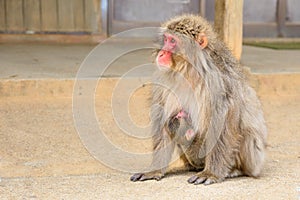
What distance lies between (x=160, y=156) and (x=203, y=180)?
0.27 metres

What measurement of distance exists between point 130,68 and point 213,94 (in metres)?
3.22

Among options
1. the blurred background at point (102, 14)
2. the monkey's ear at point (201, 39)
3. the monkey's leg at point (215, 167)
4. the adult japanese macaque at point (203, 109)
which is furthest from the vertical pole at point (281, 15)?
the monkey's ear at point (201, 39)

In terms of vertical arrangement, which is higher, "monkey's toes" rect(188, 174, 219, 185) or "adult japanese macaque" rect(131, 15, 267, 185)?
"adult japanese macaque" rect(131, 15, 267, 185)

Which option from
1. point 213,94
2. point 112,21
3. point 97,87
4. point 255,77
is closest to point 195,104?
point 213,94

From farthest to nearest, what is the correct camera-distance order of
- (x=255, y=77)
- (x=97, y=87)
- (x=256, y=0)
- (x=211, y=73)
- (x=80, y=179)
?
(x=256, y=0)
(x=255, y=77)
(x=97, y=87)
(x=80, y=179)
(x=211, y=73)

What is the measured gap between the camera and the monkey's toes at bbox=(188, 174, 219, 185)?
346 cm

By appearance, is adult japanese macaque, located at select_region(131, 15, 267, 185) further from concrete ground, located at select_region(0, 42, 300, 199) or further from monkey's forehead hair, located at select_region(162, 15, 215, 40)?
concrete ground, located at select_region(0, 42, 300, 199)

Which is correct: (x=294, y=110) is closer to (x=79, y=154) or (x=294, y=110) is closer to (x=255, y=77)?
(x=255, y=77)

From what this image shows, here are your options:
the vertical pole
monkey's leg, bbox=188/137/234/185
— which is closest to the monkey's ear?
monkey's leg, bbox=188/137/234/185

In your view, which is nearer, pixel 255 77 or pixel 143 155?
pixel 143 155

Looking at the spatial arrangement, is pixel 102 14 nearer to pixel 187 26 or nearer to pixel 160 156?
pixel 160 156

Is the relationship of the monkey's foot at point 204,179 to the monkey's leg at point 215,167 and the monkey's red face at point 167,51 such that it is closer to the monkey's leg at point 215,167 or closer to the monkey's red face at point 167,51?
the monkey's leg at point 215,167

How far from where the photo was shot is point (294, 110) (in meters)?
5.95

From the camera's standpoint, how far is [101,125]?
17.2 feet
